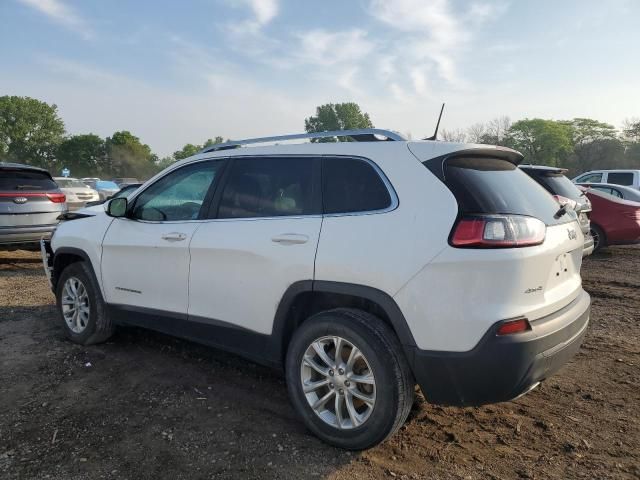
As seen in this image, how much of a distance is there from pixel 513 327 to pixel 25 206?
7.87 meters

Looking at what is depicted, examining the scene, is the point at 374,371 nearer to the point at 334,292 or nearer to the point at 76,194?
the point at 334,292

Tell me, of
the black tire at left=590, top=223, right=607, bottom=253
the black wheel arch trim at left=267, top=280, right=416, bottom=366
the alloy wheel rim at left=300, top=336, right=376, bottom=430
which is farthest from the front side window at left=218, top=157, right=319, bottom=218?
the black tire at left=590, top=223, right=607, bottom=253

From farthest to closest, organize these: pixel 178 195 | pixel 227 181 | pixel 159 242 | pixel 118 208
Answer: pixel 118 208 < pixel 178 195 < pixel 159 242 < pixel 227 181

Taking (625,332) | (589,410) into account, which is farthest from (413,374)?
(625,332)

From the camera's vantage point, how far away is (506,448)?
2.80m

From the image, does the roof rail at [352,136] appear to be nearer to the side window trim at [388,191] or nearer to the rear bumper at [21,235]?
the side window trim at [388,191]

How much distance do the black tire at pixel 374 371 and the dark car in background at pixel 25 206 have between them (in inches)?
253

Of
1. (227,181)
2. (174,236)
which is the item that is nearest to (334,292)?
(227,181)

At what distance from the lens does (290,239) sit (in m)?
2.92

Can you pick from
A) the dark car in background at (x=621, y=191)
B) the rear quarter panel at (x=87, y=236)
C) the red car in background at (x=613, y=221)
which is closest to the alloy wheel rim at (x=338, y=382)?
the rear quarter panel at (x=87, y=236)

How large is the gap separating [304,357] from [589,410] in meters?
1.97

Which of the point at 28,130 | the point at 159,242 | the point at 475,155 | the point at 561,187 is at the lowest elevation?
the point at 159,242

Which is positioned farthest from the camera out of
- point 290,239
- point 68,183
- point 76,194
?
point 68,183

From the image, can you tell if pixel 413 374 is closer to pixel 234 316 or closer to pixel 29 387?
pixel 234 316
